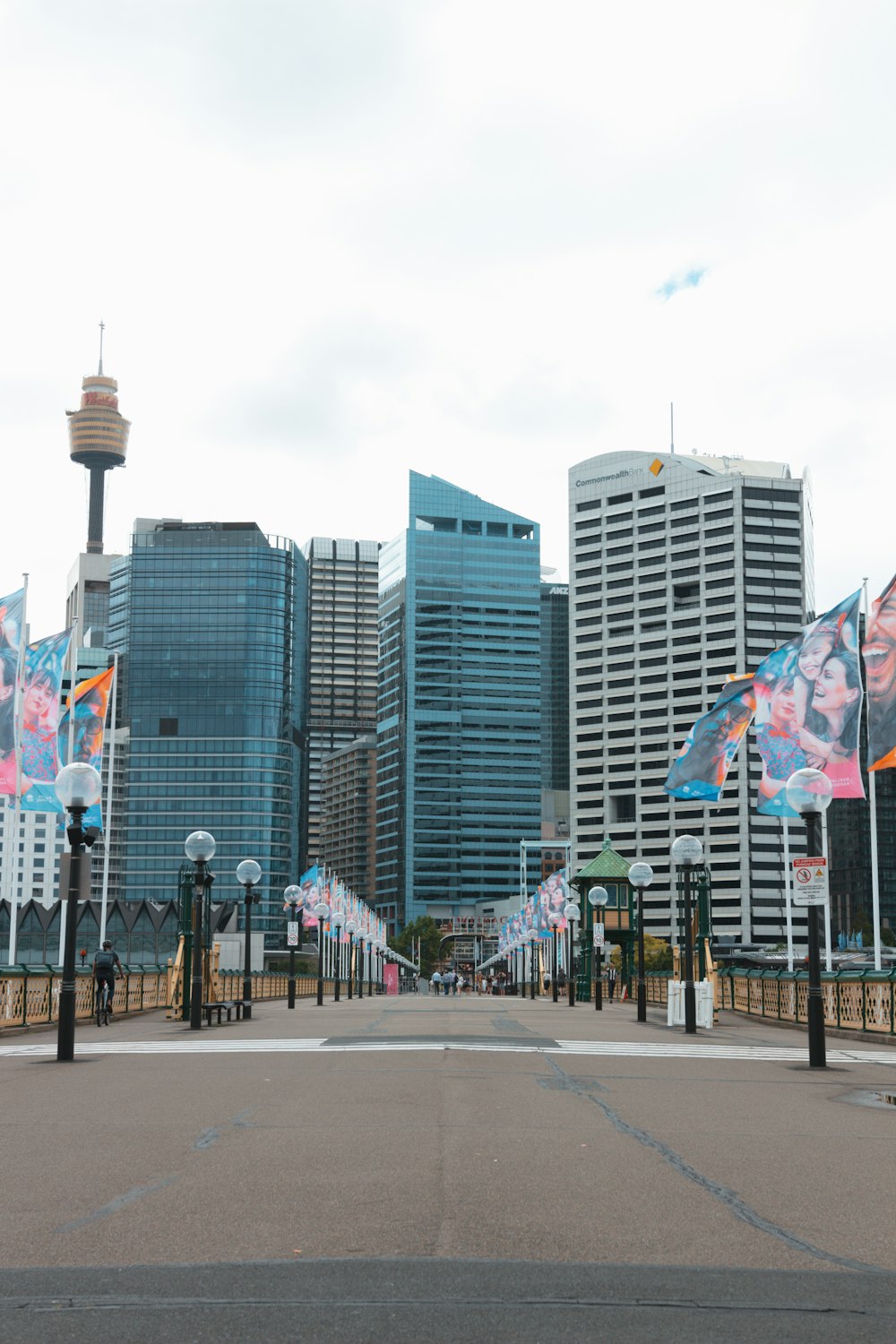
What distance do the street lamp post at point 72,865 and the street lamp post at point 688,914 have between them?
11.9 m

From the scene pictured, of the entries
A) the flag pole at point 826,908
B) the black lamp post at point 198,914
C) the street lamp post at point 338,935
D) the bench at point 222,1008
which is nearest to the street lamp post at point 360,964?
the street lamp post at point 338,935

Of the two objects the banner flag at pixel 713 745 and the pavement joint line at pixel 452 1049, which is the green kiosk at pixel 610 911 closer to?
the banner flag at pixel 713 745

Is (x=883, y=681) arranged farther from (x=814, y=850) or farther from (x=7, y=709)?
(x=7, y=709)

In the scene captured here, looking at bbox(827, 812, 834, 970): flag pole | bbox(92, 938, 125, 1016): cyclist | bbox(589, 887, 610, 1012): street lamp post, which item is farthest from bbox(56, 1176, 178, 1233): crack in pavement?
bbox(589, 887, 610, 1012): street lamp post

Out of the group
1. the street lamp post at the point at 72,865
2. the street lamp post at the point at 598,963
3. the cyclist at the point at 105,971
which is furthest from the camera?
the street lamp post at the point at 598,963

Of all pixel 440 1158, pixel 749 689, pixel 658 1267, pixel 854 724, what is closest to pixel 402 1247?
pixel 658 1267

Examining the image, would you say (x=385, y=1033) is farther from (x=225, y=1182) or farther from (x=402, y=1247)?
(x=402, y=1247)

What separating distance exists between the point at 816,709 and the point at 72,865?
1941 centimetres

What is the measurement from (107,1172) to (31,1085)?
261 inches

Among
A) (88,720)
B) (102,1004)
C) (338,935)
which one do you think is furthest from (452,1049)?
(338,935)

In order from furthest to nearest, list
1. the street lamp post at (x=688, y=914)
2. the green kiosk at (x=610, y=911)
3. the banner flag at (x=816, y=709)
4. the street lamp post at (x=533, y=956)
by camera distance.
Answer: the street lamp post at (x=533, y=956)
the green kiosk at (x=610, y=911)
the banner flag at (x=816, y=709)
the street lamp post at (x=688, y=914)

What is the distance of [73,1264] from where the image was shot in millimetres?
6824

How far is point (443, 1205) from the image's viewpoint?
8266 millimetres

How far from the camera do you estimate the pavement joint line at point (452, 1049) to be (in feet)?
68.8
